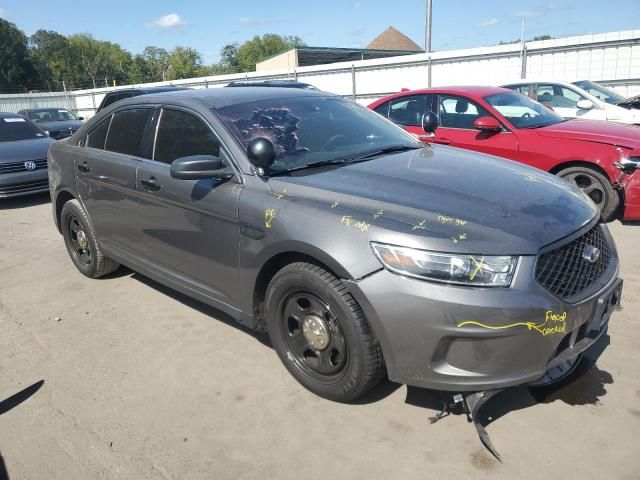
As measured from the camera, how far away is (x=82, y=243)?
4934mm

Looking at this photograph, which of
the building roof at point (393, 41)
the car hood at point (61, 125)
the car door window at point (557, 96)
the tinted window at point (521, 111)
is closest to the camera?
the tinted window at point (521, 111)

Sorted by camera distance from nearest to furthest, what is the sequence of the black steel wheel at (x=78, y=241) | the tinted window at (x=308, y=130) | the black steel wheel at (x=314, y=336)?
the black steel wheel at (x=314, y=336) → the tinted window at (x=308, y=130) → the black steel wheel at (x=78, y=241)

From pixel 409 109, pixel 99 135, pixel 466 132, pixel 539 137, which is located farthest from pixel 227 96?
pixel 409 109

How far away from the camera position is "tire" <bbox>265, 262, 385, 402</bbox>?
2543 millimetres

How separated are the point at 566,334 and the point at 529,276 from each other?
1.19ft

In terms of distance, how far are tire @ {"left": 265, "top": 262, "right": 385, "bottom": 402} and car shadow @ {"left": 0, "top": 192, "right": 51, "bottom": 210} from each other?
7596 mm

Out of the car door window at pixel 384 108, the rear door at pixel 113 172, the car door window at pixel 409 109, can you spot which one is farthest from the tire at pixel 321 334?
the car door window at pixel 384 108

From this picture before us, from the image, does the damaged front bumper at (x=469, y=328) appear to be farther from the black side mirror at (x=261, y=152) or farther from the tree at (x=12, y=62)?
the tree at (x=12, y=62)

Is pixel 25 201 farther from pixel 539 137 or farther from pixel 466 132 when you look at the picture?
pixel 539 137

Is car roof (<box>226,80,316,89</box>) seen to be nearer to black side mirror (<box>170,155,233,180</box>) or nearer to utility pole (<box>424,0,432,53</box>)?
black side mirror (<box>170,155,233,180</box>)

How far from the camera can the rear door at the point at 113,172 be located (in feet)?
13.0

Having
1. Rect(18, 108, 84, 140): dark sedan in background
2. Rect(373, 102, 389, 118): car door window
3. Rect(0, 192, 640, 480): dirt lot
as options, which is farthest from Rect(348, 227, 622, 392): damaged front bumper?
Rect(18, 108, 84, 140): dark sedan in background

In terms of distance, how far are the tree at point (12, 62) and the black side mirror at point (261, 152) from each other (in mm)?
89260

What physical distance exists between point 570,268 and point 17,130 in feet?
33.6
